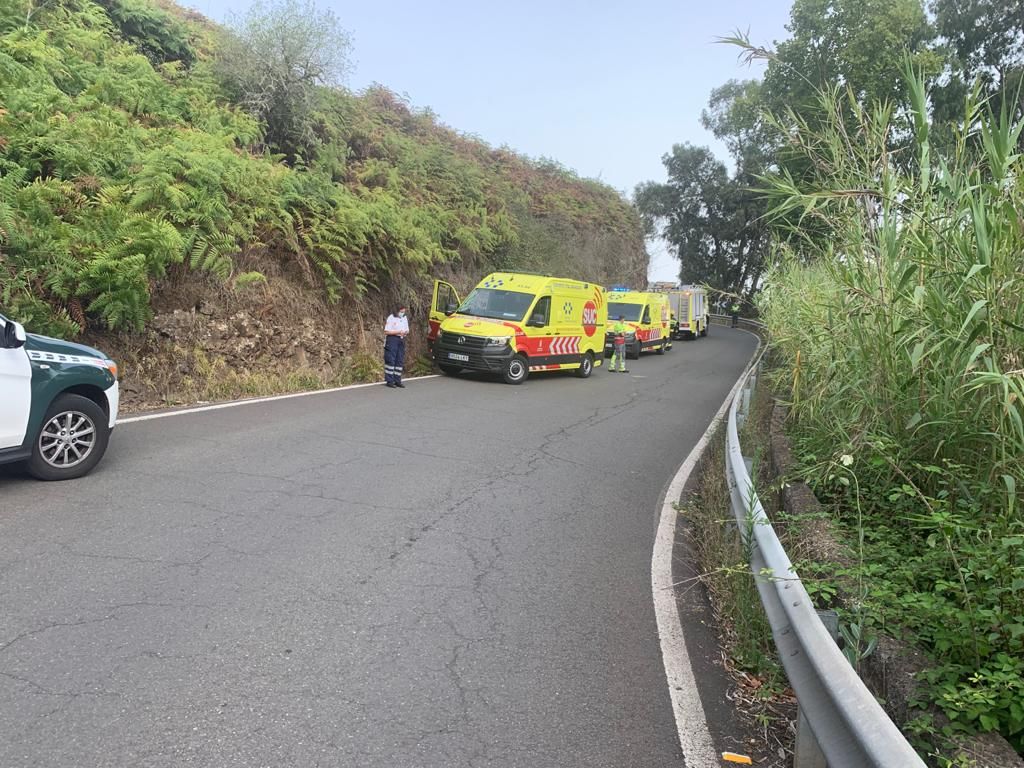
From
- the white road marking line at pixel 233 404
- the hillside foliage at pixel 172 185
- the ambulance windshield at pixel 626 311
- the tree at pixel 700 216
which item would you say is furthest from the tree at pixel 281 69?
the tree at pixel 700 216

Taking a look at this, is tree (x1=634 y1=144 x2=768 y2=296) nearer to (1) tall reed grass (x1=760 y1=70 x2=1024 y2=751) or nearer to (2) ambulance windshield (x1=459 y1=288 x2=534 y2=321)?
(2) ambulance windshield (x1=459 y1=288 x2=534 y2=321)

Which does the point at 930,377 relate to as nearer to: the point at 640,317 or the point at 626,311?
the point at 640,317

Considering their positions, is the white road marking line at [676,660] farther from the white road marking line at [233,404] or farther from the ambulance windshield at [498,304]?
the ambulance windshield at [498,304]

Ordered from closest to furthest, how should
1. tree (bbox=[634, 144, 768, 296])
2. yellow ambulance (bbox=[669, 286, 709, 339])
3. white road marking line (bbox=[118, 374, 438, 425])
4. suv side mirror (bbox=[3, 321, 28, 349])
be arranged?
suv side mirror (bbox=[3, 321, 28, 349]) < white road marking line (bbox=[118, 374, 438, 425]) < yellow ambulance (bbox=[669, 286, 709, 339]) < tree (bbox=[634, 144, 768, 296])

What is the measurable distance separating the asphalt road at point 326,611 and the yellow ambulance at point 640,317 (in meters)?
17.7

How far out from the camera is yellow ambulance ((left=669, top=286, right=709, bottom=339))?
35000 mm

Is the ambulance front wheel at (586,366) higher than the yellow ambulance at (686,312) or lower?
lower

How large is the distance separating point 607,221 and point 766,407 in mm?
28050

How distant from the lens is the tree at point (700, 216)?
58.0m

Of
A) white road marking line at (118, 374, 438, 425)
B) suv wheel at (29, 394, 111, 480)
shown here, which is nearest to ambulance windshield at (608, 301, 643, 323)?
white road marking line at (118, 374, 438, 425)

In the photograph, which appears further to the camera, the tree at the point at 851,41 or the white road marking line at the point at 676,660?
the tree at the point at 851,41

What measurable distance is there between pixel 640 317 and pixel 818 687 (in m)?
24.2

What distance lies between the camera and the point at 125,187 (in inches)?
419

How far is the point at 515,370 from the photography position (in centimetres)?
1595
